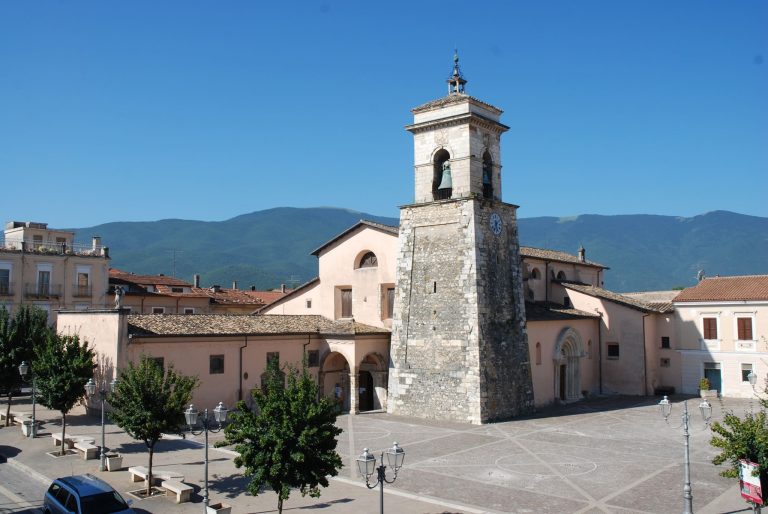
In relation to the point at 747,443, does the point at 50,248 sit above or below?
above

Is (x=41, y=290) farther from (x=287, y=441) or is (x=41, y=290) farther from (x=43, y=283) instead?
(x=287, y=441)

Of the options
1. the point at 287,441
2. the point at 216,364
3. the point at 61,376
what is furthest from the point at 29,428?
the point at 287,441

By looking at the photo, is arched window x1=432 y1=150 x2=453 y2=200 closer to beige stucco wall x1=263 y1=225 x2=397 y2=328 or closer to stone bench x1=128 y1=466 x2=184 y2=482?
beige stucco wall x1=263 y1=225 x2=397 y2=328

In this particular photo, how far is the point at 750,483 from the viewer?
44.0ft

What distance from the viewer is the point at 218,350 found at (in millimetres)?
31375

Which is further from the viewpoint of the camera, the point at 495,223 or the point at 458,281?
the point at 495,223

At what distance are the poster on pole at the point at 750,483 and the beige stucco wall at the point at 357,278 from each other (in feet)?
79.3

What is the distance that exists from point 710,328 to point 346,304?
23.9m

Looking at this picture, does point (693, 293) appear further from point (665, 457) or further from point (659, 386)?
point (665, 457)

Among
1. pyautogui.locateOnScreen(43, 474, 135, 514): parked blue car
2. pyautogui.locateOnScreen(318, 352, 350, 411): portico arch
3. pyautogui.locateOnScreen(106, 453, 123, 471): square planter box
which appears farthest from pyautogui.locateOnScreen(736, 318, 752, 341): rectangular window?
pyautogui.locateOnScreen(43, 474, 135, 514): parked blue car

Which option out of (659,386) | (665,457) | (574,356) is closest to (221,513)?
(665,457)

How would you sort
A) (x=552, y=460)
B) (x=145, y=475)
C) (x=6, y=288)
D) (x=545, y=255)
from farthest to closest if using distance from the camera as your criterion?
1. (x=545, y=255)
2. (x=6, y=288)
3. (x=552, y=460)
4. (x=145, y=475)

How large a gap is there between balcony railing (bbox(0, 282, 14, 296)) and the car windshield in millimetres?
36831

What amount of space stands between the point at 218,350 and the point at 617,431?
19.3 metres
